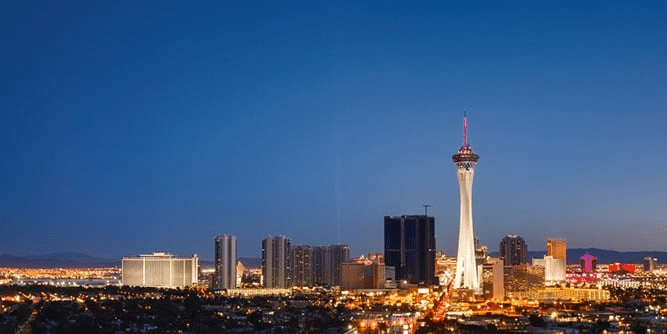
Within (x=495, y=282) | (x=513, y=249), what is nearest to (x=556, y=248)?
(x=513, y=249)

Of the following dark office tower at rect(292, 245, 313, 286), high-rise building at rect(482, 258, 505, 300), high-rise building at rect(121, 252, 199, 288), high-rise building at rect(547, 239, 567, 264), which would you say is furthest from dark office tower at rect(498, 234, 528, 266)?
high-rise building at rect(121, 252, 199, 288)

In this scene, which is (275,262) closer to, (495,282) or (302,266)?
(302,266)

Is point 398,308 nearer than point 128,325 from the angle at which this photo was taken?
No

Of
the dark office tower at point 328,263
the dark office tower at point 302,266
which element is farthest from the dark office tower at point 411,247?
the dark office tower at point 302,266

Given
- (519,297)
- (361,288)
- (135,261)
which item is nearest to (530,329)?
(519,297)

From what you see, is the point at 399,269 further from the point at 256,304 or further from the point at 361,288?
the point at 256,304
